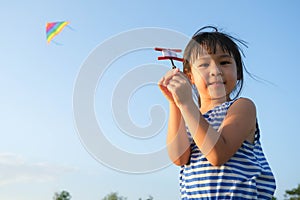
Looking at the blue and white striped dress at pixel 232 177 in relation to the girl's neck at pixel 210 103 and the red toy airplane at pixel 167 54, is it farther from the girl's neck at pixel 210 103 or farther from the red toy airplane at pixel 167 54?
the red toy airplane at pixel 167 54

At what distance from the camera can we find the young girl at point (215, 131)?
238cm

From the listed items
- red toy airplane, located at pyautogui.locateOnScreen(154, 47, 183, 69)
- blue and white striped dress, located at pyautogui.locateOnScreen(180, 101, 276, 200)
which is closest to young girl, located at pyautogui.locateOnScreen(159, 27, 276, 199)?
blue and white striped dress, located at pyautogui.locateOnScreen(180, 101, 276, 200)

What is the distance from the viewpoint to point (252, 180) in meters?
2.46

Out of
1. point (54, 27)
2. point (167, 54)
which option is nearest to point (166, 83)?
point (167, 54)

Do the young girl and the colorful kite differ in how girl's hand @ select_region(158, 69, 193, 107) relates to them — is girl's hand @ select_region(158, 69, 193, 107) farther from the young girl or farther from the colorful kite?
the colorful kite

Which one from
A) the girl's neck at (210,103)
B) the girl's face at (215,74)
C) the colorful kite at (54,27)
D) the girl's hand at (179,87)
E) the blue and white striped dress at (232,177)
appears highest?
the colorful kite at (54,27)

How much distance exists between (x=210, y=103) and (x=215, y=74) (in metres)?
0.22

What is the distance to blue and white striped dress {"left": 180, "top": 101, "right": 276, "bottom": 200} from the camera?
2.42 m

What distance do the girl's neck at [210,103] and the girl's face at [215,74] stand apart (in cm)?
2

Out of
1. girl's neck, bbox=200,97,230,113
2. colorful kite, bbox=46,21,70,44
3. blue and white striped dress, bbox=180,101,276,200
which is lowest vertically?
blue and white striped dress, bbox=180,101,276,200

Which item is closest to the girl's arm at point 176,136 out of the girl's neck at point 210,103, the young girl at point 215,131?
the young girl at point 215,131

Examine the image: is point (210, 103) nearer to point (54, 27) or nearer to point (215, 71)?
point (215, 71)

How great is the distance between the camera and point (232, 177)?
7.97 feet

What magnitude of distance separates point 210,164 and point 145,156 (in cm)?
46
